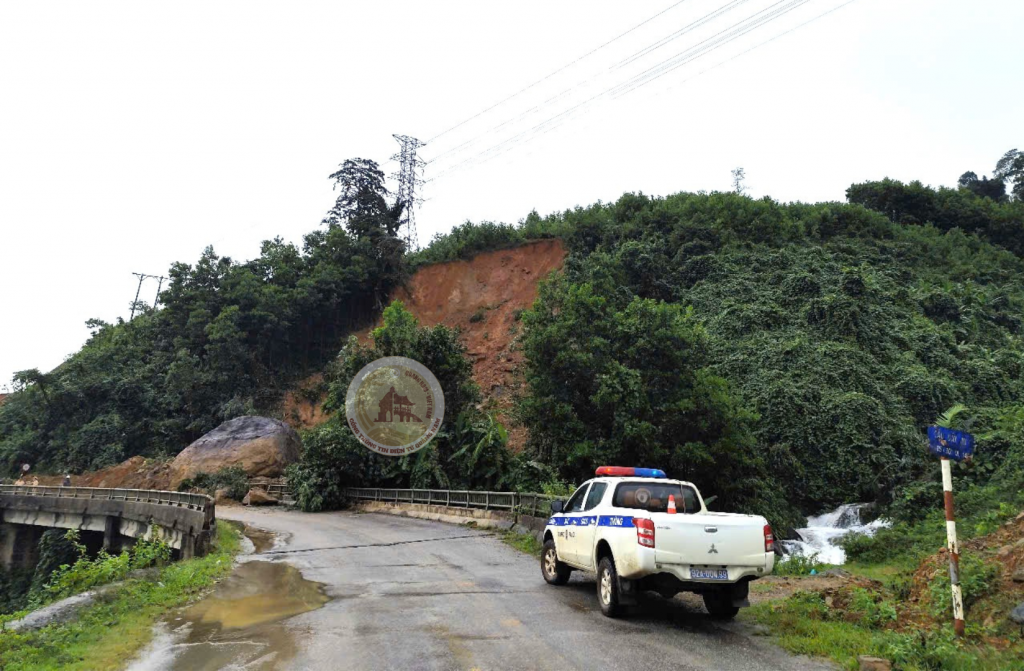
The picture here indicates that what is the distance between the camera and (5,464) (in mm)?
50125

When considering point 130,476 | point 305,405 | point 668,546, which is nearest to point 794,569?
point 668,546

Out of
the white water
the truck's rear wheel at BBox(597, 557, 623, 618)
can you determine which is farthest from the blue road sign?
the white water

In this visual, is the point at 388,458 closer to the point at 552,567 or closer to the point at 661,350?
the point at 661,350

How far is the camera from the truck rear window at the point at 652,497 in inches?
360

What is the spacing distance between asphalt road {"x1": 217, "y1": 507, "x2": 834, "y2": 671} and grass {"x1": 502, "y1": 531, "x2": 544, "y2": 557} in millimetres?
1358

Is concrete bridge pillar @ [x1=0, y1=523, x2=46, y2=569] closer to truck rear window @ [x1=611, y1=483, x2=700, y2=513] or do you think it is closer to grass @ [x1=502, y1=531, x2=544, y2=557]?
grass @ [x1=502, y1=531, x2=544, y2=557]

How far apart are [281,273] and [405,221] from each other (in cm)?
1139

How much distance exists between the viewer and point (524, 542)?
17047mm

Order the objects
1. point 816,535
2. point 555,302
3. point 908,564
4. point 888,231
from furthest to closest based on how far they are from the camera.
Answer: point 888,231 < point 555,302 < point 816,535 < point 908,564

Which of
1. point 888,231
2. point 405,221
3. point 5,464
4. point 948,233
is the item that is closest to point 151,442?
point 5,464

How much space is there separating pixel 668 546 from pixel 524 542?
9.88 metres

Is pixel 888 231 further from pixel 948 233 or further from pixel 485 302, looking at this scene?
pixel 485 302

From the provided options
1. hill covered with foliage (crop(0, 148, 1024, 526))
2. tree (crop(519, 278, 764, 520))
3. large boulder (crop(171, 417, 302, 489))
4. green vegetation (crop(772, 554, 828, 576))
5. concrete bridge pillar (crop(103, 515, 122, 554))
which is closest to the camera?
green vegetation (crop(772, 554, 828, 576))

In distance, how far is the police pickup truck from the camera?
25.5 ft
